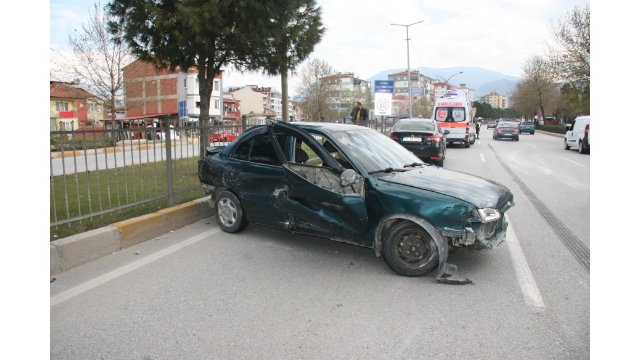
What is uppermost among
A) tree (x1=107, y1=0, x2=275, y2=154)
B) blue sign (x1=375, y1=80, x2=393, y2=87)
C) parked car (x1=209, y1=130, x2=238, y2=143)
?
blue sign (x1=375, y1=80, x2=393, y2=87)

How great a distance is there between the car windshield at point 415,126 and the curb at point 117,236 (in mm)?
9131

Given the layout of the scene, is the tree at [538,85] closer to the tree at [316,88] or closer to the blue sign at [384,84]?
the tree at [316,88]

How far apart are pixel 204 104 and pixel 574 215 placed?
783 centimetres

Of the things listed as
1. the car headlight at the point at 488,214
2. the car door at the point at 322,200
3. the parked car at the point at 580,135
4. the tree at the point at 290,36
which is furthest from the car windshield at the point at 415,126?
the parked car at the point at 580,135

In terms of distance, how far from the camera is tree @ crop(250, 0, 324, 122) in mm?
8672

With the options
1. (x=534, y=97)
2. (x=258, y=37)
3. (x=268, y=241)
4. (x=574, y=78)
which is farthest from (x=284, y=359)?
(x=534, y=97)

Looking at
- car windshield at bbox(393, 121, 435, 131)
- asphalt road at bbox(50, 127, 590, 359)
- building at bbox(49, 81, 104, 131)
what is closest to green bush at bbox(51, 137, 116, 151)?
asphalt road at bbox(50, 127, 590, 359)

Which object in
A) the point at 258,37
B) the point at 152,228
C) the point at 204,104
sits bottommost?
the point at 152,228

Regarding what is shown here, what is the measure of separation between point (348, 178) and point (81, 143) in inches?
131

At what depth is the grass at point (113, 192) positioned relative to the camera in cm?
516

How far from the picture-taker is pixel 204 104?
398 inches

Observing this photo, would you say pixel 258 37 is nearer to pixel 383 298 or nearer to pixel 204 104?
pixel 204 104

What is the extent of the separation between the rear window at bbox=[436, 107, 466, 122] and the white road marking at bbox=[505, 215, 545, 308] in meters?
19.7

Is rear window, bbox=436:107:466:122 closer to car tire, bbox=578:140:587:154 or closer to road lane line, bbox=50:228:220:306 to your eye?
car tire, bbox=578:140:587:154
